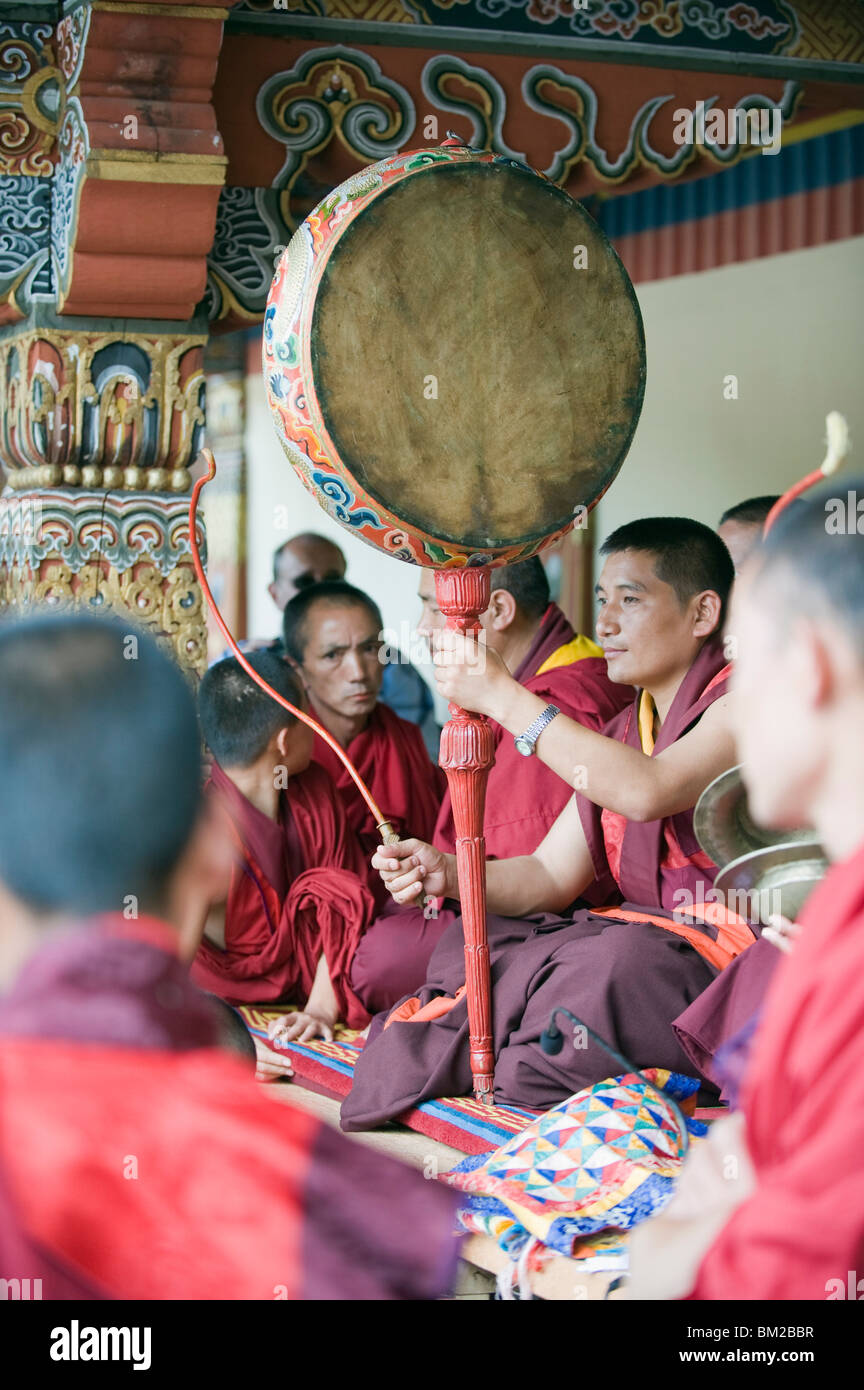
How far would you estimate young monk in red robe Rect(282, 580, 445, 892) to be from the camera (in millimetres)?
4395

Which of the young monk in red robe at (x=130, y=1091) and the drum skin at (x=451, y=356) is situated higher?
the drum skin at (x=451, y=356)

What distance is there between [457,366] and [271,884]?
5.27ft

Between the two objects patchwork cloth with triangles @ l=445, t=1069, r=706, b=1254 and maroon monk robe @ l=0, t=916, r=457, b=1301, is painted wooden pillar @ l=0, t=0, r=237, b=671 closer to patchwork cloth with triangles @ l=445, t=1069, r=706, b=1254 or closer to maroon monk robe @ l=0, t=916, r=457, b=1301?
patchwork cloth with triangles @ l=445, t=1069, r=706, b=1254

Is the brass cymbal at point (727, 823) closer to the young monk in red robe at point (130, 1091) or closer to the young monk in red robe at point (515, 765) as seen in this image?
the young monk in red robe at point (130, 1091)

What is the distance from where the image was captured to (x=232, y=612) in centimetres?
962

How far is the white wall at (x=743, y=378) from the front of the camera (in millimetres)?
6363

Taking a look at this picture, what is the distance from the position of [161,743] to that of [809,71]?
335cm

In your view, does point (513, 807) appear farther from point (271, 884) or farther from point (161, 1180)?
point (161, 1180)

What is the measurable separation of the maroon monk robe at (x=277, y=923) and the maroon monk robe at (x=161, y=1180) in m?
2.73

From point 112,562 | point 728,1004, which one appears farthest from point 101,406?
point 728,1004

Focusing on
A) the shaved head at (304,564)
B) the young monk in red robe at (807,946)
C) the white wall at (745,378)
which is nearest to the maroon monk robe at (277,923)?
the shaved head at (304,564)

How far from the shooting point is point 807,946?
1254 millimetres

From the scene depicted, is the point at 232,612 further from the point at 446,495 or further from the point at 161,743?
the point at 161,743

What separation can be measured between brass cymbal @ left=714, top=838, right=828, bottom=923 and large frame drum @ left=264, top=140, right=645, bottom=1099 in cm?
98
